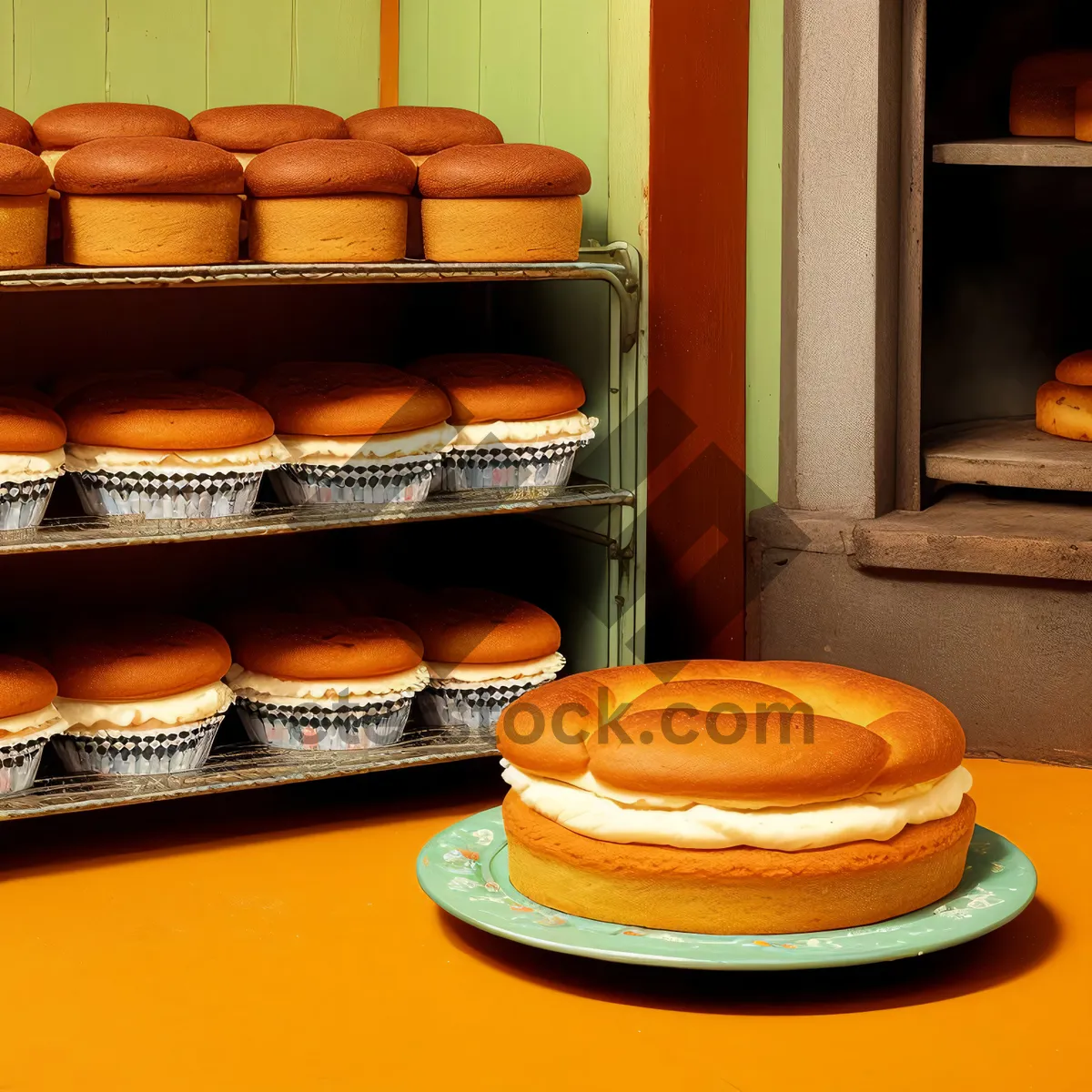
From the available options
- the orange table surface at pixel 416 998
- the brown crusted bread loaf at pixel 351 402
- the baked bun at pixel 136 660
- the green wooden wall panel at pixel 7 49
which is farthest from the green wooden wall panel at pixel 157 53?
the orange table surface at pixel 416 998

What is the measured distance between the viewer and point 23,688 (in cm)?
202

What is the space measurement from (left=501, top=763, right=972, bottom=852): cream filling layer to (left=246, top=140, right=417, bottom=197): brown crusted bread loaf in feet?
3.05

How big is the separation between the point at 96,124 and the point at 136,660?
29.2 inches

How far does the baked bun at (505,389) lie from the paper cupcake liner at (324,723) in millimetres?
443

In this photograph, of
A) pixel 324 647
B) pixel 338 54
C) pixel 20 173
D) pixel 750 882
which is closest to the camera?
pixel 750 882

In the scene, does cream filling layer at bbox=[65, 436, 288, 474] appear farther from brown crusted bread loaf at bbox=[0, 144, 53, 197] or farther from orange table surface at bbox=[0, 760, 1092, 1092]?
orange table surface at bbox=[0, 760, 1092, 1092]

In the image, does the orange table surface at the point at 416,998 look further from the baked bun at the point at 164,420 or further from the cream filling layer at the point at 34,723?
the baked bun at the point at 164,420

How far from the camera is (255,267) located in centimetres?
207

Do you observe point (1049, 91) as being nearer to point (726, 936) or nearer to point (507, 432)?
point (507, 432)

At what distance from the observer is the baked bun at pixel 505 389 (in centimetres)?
234

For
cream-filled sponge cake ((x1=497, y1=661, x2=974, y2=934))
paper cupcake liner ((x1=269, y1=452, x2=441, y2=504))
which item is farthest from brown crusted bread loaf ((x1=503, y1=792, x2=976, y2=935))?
paper cupcake liner ((x1=269, y1=452, x2=441, y2=504))

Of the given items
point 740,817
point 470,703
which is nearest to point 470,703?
point 470,703

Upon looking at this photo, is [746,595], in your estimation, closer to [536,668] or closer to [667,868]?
[536,668]

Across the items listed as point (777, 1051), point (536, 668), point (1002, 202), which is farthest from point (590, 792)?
point (1002, 202)
